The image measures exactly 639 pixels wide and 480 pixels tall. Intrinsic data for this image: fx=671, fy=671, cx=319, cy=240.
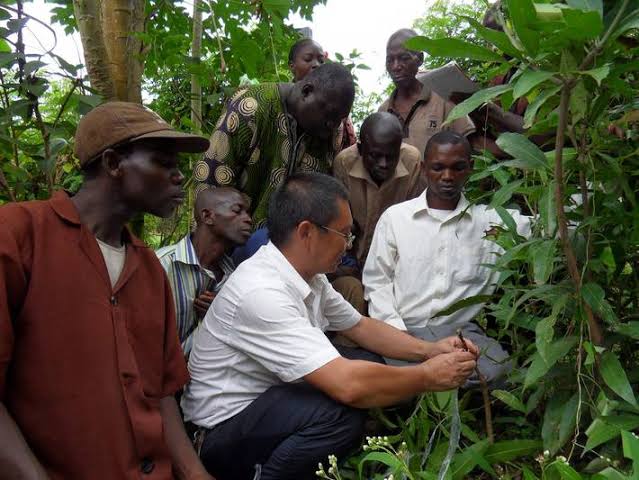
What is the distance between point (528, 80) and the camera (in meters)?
1.44

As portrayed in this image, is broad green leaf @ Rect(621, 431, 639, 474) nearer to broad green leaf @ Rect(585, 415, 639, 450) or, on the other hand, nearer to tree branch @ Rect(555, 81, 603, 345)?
broad green leaf @ Rect(585, 415, 639, 450)

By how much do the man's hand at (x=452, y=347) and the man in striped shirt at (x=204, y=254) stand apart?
Answer: 3.07 ft

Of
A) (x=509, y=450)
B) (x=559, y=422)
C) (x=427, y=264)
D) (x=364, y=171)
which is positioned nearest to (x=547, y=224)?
(x=559, y=422)

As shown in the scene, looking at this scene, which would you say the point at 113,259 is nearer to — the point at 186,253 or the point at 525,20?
the point at 186,253

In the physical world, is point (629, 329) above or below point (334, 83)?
below

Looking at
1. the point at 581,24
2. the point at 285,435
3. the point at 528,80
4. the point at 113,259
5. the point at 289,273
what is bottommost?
the point at 285,435

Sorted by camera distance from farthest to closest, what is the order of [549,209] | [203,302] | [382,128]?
1. [382,128]
2. [203,302]
3. [549,209]

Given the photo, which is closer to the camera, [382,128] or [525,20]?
[525,20]

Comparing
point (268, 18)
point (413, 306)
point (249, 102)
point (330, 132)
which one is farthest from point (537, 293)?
point (268, 18)

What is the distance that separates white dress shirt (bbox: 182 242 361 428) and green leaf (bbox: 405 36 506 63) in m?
1.05

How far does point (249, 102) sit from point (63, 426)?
1890 millimetres

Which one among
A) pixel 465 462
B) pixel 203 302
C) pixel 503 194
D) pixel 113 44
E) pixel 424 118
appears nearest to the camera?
pixel 503 194

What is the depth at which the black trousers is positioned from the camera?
2330 mm

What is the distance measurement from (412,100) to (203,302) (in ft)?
6.27
